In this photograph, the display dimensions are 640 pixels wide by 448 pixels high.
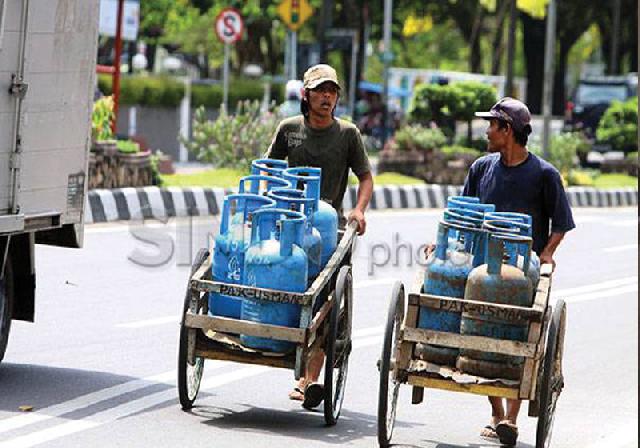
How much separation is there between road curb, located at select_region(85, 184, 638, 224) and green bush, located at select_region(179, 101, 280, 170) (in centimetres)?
150

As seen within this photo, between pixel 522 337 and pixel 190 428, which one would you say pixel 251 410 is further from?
pixel 522 337

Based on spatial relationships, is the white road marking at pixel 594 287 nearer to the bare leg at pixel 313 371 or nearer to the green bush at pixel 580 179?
the bare leg at pixel 313 371

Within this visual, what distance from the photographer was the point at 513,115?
8.10 meters

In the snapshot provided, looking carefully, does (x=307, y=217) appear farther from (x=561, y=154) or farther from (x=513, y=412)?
(x=561, y=154)

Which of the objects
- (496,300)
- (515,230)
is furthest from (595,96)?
(496,300)

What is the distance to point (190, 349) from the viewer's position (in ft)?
27.1

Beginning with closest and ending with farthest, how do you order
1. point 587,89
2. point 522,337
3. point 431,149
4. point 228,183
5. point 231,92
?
point 522,337
point 228,183
point 431,149
point 231,92
point 587,89

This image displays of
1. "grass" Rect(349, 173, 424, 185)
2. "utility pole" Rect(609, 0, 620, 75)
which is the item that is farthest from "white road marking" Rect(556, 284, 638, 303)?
"utility pole" Rect(609, 0, 620, 75)

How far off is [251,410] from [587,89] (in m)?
39.7

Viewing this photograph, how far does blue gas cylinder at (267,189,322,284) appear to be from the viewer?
838 cm

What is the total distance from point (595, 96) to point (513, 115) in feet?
130

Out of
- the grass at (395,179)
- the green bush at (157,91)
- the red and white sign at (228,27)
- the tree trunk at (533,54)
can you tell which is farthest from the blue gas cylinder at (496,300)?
the tree trunk at (533,54)

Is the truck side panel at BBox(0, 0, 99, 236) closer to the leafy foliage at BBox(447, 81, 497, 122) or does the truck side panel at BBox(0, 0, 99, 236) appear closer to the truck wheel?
the truck wheel

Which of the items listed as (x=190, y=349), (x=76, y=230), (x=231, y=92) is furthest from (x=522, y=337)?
(x=231, y=92)
